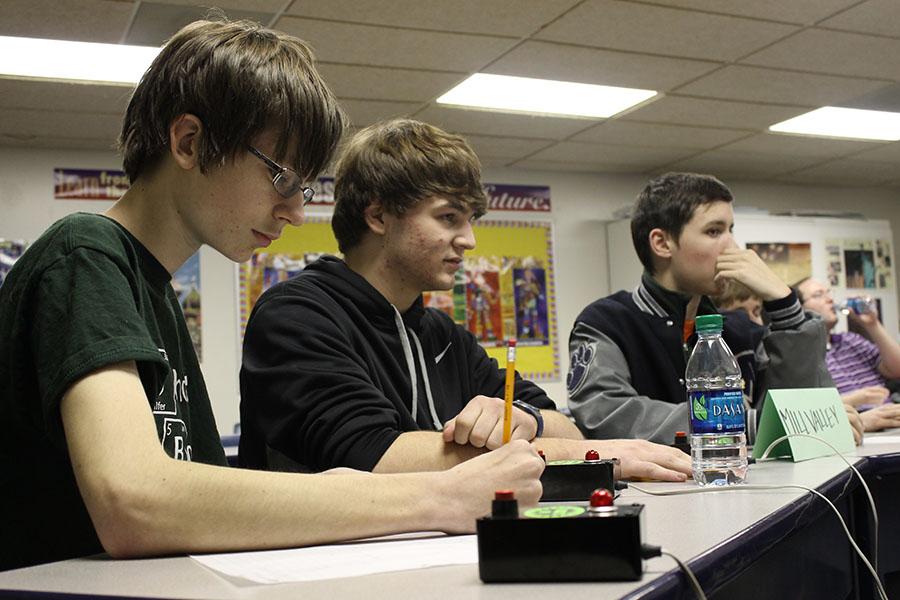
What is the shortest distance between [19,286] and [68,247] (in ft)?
0.22

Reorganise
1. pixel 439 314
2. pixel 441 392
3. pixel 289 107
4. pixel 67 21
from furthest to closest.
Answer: pixel 67 21
pixel 439 314
pixel 441 392
pixel 289 107

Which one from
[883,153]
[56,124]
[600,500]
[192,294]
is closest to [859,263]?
[883,153]

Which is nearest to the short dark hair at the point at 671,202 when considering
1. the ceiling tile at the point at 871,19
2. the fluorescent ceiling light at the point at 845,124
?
the ceiling tile at the point at 871,19

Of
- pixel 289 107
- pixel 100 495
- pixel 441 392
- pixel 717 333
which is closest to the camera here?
pixel 100 495

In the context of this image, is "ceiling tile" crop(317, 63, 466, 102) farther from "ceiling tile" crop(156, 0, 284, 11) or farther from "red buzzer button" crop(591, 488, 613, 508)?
"red buzzer button" crop(591, 488, 613, 508)

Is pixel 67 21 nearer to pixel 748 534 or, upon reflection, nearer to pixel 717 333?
pixel 717 333

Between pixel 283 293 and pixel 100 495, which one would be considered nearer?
pixel 100 495

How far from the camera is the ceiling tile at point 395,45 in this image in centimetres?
364

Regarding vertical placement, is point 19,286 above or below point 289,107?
below

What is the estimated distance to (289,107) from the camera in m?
1.13

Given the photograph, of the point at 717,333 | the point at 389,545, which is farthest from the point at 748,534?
the point at 717,333

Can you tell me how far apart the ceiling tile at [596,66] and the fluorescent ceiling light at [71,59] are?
151 centimetres

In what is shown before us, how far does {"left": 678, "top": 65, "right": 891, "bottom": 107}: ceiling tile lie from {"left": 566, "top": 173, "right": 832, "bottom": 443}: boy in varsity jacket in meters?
2.23

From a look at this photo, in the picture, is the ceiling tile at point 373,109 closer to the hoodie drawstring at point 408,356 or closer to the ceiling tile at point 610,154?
the ceiling tile at point 610,154
